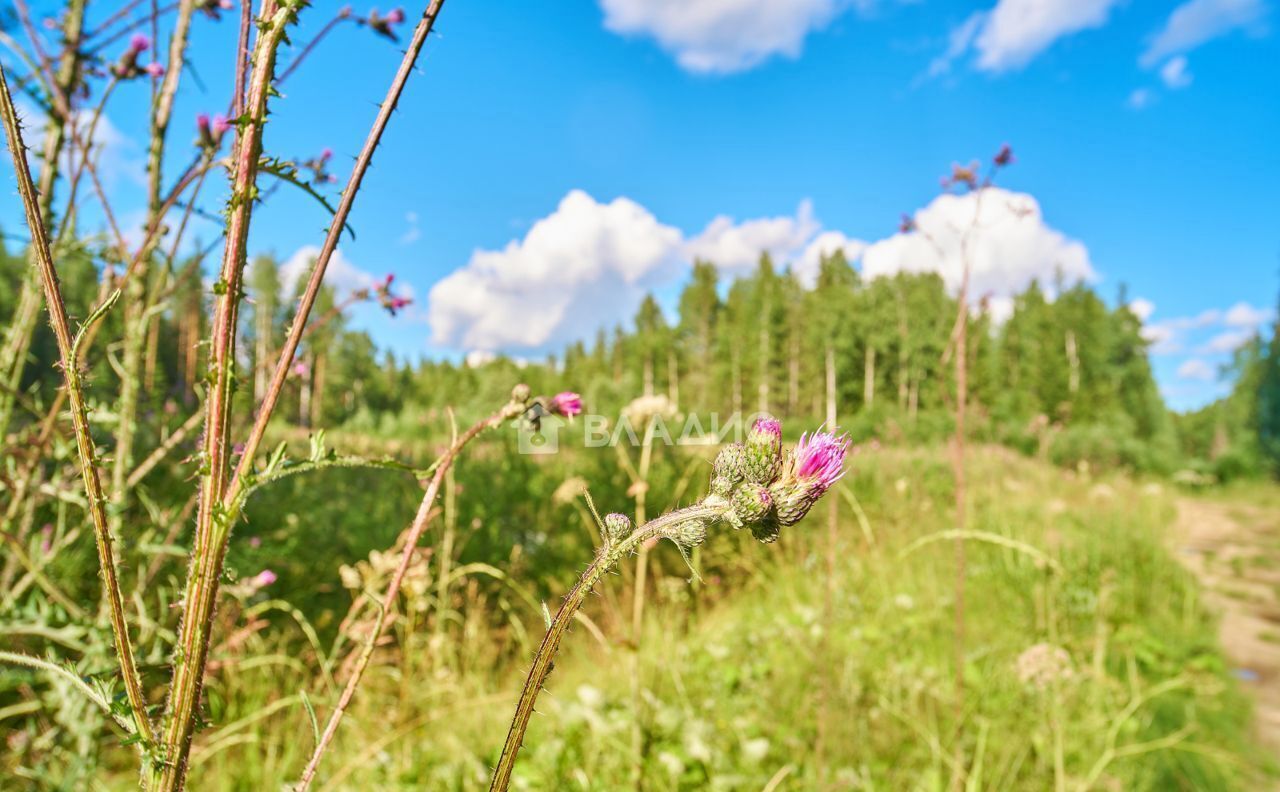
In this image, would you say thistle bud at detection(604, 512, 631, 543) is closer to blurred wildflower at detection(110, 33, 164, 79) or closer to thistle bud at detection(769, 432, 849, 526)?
thistle bud at detection(769, 432, 849, 526)

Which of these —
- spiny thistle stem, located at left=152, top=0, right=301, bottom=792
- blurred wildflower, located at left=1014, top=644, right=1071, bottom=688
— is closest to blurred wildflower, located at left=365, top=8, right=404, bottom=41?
spiny thistle stem, located at left=152, top=0, right=301, bottom=792

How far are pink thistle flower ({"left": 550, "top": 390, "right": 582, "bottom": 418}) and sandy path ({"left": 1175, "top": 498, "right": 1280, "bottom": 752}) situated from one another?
430cm

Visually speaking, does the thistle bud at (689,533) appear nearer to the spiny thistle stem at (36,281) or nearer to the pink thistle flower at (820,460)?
the pink thistle flower at (820,460)

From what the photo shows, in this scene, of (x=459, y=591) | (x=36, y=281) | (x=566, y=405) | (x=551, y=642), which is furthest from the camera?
(x=459, y=591)

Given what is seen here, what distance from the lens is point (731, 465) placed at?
0.46 m

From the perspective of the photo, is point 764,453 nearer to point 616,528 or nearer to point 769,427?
point 769,427

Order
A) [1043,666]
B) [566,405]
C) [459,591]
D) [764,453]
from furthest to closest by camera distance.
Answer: [459,591], [1043,666], [566,405], [764,453]

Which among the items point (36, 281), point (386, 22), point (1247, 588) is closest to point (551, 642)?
point (386, 22)

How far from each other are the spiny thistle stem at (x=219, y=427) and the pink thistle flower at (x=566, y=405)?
1.12 feet

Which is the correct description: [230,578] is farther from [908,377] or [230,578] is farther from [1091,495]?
[908,377]

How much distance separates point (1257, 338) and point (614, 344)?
40.2 m

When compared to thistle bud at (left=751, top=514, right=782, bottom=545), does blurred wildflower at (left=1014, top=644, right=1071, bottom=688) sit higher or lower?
lower

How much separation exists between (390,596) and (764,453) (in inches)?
11.8

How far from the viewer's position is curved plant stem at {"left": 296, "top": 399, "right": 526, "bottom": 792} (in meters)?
0.41
